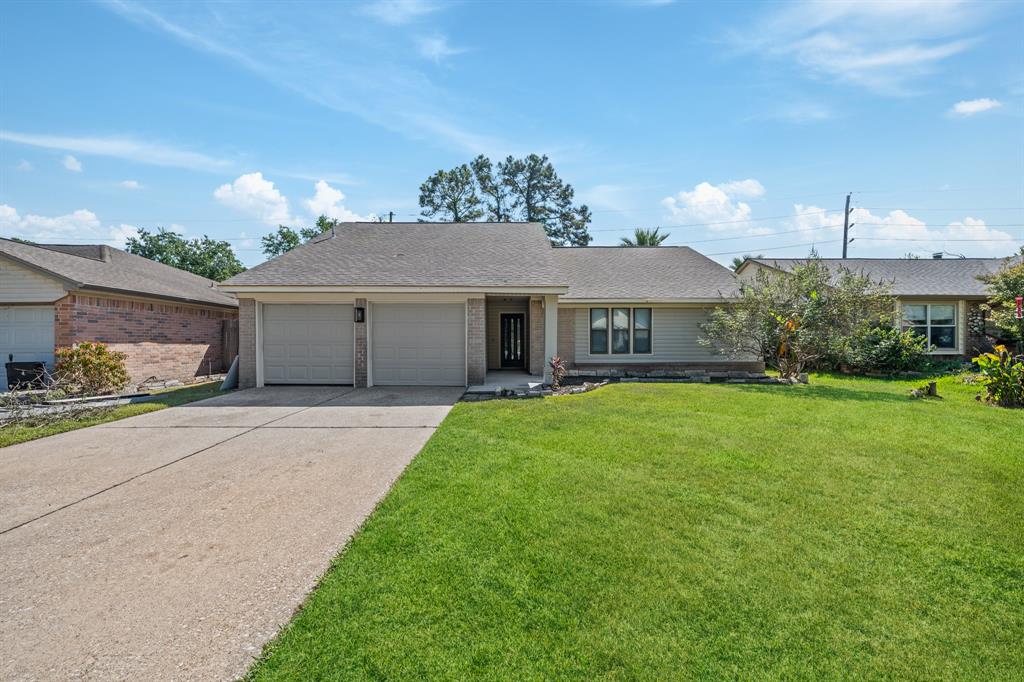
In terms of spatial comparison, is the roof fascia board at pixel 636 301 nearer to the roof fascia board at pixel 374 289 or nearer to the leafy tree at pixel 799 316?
the leafy tree at pixel 799 316

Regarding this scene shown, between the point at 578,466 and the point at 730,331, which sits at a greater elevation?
the point at 730,331

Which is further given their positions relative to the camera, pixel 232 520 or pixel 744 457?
pixel 744 457

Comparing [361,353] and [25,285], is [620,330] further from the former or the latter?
[25,285]

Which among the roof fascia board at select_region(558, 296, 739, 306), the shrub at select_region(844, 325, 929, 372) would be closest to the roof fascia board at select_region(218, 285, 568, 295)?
the roof fascia board at select_region(558, 296, 739, 306)

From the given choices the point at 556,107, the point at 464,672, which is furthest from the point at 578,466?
the point at 556,107

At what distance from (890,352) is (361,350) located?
54.4 feet

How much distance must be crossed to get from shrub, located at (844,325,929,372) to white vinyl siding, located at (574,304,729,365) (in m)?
4.91

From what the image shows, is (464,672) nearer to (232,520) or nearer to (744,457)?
(232,520)

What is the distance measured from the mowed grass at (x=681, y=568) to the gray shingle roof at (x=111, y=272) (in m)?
12.5

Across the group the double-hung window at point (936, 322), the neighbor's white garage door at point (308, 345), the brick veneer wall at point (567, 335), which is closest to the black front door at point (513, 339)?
the brick veneer wall at point (567, 335)

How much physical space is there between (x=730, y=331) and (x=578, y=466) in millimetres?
9787

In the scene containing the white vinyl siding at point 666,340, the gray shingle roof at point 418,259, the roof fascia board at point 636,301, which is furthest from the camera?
the white vinyl siding at point 666,340

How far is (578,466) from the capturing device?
5.45 m

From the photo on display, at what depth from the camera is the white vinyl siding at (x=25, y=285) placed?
1209 centimetres
